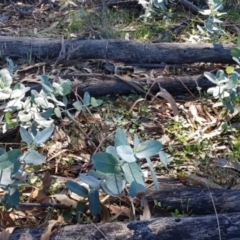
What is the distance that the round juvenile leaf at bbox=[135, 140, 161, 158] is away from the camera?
1750 mm

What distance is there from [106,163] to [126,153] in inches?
3.4

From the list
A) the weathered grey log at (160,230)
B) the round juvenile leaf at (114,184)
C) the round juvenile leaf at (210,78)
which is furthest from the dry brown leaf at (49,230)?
the round juvenile leaf at (210,78)

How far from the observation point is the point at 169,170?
2.44 m

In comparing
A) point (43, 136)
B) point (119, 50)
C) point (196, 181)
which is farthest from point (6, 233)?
point (119, 50)

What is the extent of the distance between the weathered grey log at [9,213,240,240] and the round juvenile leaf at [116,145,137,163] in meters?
0.25

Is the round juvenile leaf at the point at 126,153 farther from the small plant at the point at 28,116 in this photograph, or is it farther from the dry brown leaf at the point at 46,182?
the dry brown leaf at the point at 46,182

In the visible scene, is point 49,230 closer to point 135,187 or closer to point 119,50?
point 135,187

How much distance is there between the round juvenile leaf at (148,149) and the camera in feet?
5.74

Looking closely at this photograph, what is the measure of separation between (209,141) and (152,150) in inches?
39.2

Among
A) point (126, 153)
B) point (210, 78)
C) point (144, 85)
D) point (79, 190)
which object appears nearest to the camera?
point (126, 153)

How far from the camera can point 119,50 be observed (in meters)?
3.55

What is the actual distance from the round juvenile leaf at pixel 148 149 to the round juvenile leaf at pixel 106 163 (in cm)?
9

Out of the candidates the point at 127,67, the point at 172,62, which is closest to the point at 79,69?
the point at 127,67

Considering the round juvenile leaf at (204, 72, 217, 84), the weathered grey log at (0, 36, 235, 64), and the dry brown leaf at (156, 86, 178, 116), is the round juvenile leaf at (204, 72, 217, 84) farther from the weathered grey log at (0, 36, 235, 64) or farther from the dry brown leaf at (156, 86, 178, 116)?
the weathered grey log at (0, 36, 235, 64)
